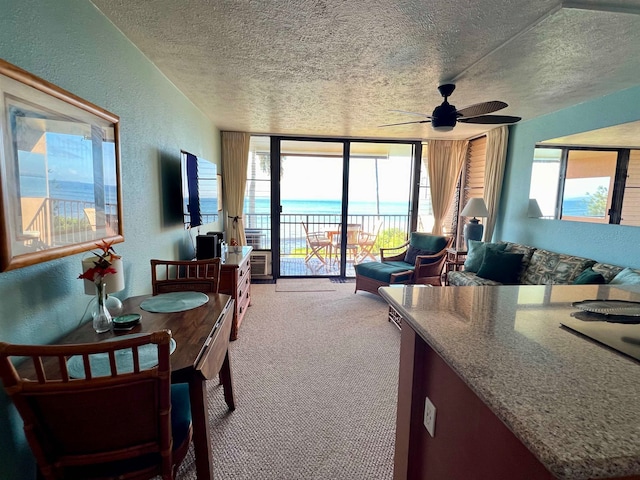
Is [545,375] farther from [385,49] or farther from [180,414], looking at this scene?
[385,49]

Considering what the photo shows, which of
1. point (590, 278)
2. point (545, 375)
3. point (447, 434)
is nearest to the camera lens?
point (545, 375)

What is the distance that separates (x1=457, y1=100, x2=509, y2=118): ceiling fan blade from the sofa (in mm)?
1597

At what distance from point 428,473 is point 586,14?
2.37 meters

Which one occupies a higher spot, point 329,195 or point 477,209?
point 329,195

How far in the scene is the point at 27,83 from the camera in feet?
3.83

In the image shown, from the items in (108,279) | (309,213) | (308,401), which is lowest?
(308,401)

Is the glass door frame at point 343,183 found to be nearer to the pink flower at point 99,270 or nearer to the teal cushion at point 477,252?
the teal cushion at point 477,252

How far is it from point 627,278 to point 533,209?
1.54 meters

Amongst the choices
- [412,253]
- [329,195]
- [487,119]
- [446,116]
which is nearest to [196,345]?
[446,116]

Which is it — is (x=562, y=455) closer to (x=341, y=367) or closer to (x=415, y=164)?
(x=341, y=367)

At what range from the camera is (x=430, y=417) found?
1164 millimetres

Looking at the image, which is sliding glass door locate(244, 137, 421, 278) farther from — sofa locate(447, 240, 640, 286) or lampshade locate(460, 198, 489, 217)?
sofa locate(447, 240, 640, 286)

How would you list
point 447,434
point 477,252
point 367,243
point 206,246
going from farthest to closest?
point 367,243 → point 477,252 → point 206,246 → point 447,434

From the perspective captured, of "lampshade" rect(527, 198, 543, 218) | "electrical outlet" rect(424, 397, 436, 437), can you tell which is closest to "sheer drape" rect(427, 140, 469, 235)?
"lampshade" rect(527, 198, 543, 218)
